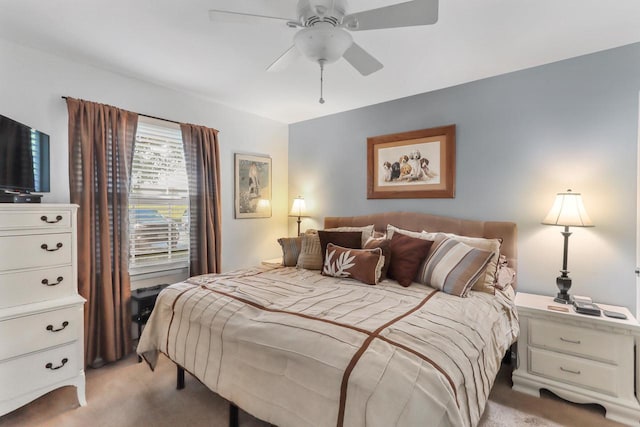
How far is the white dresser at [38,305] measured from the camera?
1.76 meters

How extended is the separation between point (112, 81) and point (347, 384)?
10.0 ft

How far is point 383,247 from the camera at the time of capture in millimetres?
2609

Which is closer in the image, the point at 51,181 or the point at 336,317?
the point at 336,317

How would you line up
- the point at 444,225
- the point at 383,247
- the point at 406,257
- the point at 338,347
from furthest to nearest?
the point at 444,225
the point at 383,247
the point at 406,257
the point at 338,347

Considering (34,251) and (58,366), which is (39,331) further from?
(34,251)

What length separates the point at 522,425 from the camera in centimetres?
183

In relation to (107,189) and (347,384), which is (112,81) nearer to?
(107,189)

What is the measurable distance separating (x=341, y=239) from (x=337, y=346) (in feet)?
5.51

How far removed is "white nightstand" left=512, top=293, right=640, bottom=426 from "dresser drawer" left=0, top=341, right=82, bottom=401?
3.03 meters

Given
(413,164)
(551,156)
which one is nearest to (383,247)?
(413,164)

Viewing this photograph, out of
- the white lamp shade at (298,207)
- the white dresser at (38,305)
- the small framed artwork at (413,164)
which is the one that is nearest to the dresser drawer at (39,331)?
the white dresser at (38,305)

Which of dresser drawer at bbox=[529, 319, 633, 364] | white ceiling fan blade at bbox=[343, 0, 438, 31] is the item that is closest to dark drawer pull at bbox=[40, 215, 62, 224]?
white ceiling fan blade at bbox=[343, 0, 438, 31]

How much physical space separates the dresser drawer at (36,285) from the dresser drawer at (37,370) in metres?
0.33

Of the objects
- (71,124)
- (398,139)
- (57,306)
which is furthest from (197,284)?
(398,139)
